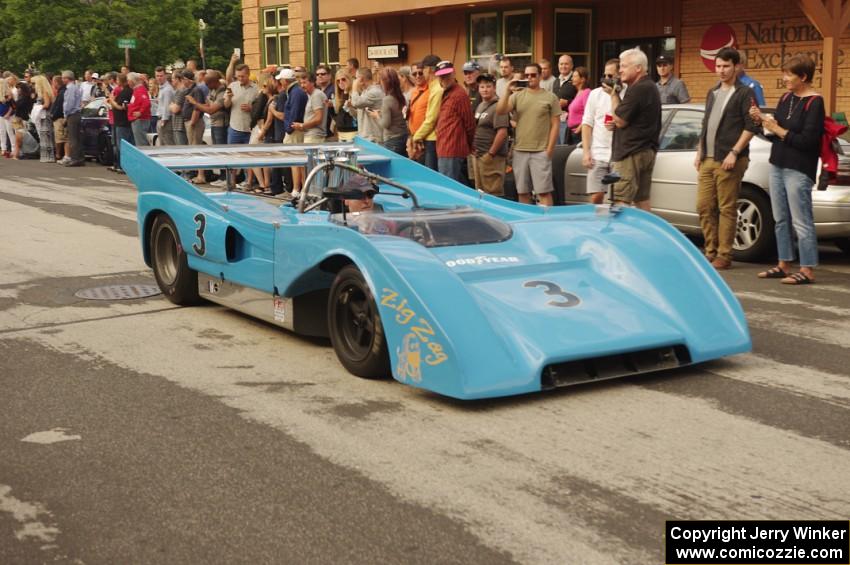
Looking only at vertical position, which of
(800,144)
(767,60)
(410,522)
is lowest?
(410,522)

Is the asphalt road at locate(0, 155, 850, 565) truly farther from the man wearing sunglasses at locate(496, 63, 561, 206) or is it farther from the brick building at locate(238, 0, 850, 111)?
the brick building at locate(238, 0, 850, 111)

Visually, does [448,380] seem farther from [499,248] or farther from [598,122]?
[598,122]

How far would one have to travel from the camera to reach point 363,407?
5395mm

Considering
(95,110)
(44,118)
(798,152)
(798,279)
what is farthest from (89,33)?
(798,279)

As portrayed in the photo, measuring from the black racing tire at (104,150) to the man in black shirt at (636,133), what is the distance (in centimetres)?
1510

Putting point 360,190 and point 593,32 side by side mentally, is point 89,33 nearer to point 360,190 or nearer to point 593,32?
point 593,32

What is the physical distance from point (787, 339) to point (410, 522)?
383cm

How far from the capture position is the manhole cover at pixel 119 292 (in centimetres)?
849

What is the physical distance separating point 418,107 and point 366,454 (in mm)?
8810

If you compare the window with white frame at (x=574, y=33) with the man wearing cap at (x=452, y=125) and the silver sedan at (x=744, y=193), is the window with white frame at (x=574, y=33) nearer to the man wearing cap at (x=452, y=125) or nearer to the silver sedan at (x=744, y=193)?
the man wearing cap at (x=452, y=125)

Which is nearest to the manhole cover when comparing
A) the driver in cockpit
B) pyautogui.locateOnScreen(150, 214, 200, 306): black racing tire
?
pyautogui.locateOnScreen(150, 214, 200, 306): black racing tire

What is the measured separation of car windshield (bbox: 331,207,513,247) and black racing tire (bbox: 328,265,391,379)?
516 millimetres

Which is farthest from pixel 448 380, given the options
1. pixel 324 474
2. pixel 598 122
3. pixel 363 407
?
pixel 598 122

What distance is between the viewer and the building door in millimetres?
21391
